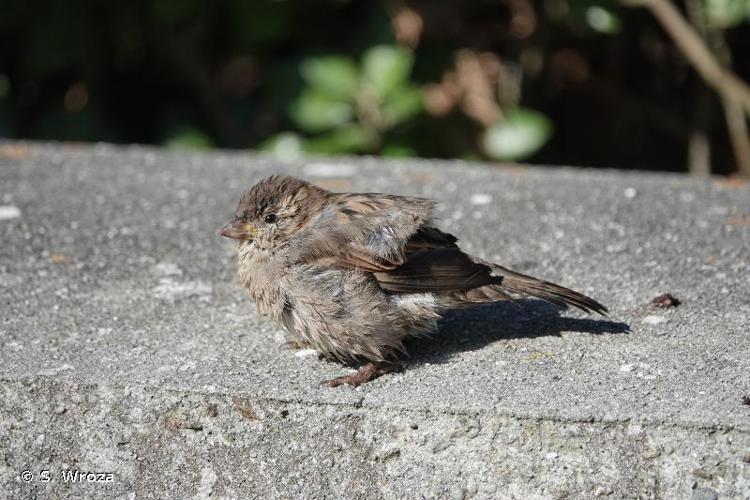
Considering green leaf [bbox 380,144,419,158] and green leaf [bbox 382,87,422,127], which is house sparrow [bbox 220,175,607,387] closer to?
green leaf [bbox 382,87,422,127]

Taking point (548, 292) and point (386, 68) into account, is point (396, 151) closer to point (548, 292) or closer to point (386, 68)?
point (386, 68)

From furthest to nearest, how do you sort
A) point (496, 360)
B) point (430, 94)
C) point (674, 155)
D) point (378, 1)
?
point (674, 155) → point (430, 94) → point (378, 1) → point (496, 360)

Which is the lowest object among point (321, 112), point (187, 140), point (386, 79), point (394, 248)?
point (394, 248)

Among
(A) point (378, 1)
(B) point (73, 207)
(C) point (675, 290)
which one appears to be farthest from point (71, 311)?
(A) point (378, 1)

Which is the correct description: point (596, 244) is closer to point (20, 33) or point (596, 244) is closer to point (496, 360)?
point (496, 360)

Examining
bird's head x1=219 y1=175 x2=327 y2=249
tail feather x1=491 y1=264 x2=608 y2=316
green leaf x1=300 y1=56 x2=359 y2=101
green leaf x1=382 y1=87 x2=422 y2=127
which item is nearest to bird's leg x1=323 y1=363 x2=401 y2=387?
tail feather x1=491 y1=264 x2=608 y2=316

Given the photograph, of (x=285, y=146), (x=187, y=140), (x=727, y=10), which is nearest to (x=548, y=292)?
(x=727, y=10)

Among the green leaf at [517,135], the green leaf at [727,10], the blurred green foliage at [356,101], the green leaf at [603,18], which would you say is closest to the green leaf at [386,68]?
the blurred green foliage at [356,101]
